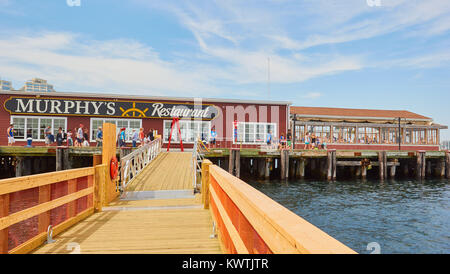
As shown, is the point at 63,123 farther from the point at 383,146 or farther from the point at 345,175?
the point at 383,146

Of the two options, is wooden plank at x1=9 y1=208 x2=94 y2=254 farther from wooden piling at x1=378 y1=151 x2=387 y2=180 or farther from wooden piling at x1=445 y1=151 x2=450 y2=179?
wooden piling at x1=445 y1=151 x2=450 y2=179

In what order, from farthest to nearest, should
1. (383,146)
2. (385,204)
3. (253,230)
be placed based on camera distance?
(383,146), (385,204), (253,230)

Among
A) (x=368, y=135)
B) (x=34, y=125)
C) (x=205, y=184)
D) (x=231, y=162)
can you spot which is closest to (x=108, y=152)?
(x=205, y=184)

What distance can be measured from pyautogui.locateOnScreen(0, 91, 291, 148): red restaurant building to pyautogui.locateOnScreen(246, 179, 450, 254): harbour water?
8.50m

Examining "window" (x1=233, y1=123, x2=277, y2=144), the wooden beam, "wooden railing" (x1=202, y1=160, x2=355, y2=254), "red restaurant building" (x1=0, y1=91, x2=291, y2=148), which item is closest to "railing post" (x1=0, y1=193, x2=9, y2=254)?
"wooden railing" (x1=202, y1=160, x2=355, y2=254)

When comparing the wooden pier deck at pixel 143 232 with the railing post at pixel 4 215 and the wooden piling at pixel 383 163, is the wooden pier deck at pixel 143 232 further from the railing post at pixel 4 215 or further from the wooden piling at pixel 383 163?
the wooden piling at pixel 383 163

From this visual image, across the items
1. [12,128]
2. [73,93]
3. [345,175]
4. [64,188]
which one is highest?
[73,93]

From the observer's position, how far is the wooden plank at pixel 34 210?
3540 millimetres

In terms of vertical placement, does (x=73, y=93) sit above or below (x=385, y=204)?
above

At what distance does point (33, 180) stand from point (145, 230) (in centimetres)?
197

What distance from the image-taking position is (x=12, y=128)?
22.9m
